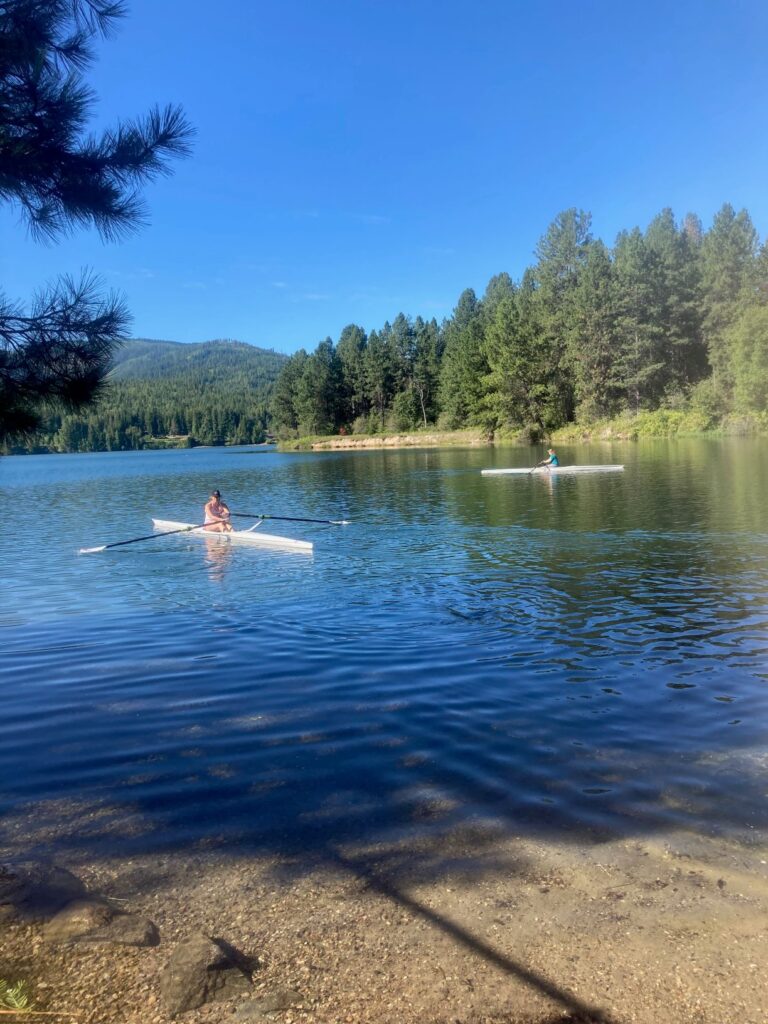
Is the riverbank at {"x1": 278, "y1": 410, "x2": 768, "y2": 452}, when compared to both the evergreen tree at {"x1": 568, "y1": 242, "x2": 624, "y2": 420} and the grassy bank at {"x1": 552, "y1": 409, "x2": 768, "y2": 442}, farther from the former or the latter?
the evergreen tree at {"x1": 568, "y1": 242, "x2": 624, "y2": 420}

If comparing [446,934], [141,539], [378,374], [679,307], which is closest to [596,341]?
[679,307]

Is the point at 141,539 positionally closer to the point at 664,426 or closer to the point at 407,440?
the point at 664,426

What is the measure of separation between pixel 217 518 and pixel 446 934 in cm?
2002

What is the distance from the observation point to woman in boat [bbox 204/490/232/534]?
22.8m

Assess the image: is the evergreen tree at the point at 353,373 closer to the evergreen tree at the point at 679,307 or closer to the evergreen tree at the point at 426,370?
the evergreen tree at the point at 426,370

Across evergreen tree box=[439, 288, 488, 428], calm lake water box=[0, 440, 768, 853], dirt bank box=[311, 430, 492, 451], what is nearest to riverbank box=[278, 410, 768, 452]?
dirt bank box=[311, 430, 492, 451]

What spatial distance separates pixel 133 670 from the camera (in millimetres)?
9758

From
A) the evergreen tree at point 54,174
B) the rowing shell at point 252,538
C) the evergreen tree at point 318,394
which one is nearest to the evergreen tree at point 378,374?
the evergreen tree at point 318,394

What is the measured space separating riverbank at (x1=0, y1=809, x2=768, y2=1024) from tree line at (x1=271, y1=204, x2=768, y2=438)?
60.6 meters

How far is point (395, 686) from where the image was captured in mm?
8648

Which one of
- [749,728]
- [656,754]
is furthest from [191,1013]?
[749,728]

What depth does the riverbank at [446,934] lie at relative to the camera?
3.44 m

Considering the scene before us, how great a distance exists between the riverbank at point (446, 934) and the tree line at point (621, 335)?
199ft

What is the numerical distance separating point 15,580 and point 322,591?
8330 millimetres
